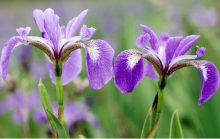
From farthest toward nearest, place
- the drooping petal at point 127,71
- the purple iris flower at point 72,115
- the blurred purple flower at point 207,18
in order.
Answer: the blurred purple flower at point 207,18 < the purple iris flower at point 72,115 < the drooping petal at point 127,71

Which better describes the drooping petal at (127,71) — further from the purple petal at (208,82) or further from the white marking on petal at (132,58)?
the purple petal at (208,82)

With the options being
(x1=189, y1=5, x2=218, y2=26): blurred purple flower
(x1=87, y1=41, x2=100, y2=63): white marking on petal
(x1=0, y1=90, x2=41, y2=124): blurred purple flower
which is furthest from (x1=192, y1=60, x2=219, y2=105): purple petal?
(x1=189, y1=5, x2=218, y2=26): blurred purple flower

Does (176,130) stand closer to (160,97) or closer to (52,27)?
(160,97)

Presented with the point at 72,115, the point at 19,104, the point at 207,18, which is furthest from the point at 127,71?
the point at 207,18

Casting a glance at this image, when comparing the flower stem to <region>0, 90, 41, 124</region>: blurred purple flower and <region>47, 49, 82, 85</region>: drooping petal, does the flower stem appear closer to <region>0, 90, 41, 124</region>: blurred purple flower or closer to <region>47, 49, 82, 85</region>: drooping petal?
<region>47, 49, 82, 85</region>: drooping petal

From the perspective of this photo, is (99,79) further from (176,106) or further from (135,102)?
(135,102)

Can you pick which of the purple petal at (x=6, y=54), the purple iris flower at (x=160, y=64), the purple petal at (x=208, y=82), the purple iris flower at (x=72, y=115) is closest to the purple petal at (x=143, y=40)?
the purple iris flower at (x=160, y=64)
